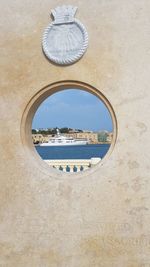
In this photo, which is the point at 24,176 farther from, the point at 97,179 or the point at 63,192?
the point at 97,179

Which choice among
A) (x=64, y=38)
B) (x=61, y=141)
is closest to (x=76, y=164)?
(x=64, y=38)

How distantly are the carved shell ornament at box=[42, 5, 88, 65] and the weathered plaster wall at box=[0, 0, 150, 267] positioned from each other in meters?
0.06

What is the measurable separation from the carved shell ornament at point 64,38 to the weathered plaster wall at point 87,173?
0.20 ft

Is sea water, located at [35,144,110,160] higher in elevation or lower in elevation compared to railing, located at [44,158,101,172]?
higher

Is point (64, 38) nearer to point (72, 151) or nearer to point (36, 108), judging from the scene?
point (36, 108)

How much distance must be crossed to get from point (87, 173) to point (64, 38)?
122cm

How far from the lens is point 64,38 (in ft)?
11.8

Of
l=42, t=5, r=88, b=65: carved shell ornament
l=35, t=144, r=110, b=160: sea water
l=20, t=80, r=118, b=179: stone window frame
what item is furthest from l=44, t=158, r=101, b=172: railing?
l=35, t=144, r=110, b=160: sea water

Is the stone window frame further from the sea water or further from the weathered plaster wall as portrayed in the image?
the sea water

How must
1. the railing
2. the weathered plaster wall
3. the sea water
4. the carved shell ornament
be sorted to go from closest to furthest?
the weathered plaster wall → the carved shell ornament → the railing → the sea water

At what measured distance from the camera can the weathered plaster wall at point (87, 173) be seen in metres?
3.43

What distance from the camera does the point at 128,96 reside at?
3441mm

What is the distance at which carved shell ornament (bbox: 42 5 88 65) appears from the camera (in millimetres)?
3537

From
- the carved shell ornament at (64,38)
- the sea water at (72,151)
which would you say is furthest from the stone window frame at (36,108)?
the sea water at (72,151)
